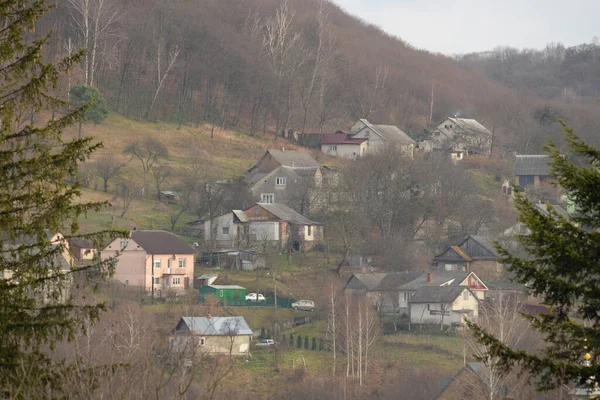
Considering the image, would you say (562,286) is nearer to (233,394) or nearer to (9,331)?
(9,331)

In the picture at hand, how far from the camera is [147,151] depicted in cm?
5162

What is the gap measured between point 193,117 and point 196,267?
23.1m

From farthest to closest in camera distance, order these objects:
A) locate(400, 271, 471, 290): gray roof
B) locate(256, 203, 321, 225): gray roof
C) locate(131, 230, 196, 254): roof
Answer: locate(256, 203, 321, 225): gray roof → locate(400, 271, 471, 290): gray roof → locate(131, 230, 196, 254): roof

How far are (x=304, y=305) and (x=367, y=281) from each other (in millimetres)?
3744

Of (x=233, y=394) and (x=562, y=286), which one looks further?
(x=233, y=394)

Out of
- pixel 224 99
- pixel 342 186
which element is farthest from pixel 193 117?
pixel 342 186

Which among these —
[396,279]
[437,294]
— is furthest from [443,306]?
[396,279]

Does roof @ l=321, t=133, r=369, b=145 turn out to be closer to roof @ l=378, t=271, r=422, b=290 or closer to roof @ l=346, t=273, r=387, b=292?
roof @ l=378, t=271, r=422, b=290

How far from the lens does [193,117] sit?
6272 centimetres

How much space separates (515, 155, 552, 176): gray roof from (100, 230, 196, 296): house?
2792 centimetres

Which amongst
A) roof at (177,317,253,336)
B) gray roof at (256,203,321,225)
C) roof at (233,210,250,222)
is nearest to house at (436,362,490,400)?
roof at (177,317,253,336)

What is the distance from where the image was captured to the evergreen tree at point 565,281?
364 inches

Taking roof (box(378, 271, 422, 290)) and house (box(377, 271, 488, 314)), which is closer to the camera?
house (box(377, 271, 488, 314))

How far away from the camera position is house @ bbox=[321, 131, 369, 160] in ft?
207
